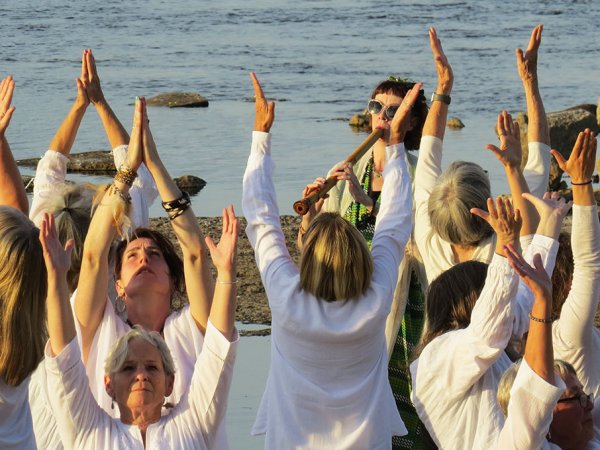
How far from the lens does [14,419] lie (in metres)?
5.07

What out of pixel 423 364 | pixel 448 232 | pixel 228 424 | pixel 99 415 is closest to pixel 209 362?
pixel 99 415

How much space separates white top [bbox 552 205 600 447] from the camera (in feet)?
18.9

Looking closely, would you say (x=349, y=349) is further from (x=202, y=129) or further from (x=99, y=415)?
(x=202, y=129)

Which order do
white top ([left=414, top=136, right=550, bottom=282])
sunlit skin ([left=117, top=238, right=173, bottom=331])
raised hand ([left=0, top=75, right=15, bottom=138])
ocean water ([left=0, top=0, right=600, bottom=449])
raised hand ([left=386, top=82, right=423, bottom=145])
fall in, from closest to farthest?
sunlit skin ([left=117, top=238, right=173, bottom=331]) → raised hand ([left=386, top=82, right=423, bottom=145]) → raised hand ([left=0, top=75, right=15, bottom=138]) → white top ([left=414, top=136, right=550, bottom=282]) → ocean water ([left=0, top=0, right=600, bottom=449])

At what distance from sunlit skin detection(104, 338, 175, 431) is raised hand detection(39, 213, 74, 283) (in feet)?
1.55

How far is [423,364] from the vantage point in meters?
5.61

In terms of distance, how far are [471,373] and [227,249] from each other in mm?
1008

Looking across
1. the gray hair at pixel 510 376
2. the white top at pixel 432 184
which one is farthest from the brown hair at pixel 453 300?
the white top at pixel 432 184

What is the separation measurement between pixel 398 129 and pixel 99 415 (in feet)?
6.36

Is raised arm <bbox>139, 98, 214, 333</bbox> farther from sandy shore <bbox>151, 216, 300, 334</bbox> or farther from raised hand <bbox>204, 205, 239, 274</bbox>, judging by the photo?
sandy shore <bbox>151, 216, 300, 334</bbox>

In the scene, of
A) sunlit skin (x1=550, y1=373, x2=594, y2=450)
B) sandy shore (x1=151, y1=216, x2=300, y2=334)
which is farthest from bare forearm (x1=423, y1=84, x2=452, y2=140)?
sandy shore (x1=151, y1=216, x2=300, y2=334)

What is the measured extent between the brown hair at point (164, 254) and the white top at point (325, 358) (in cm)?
40

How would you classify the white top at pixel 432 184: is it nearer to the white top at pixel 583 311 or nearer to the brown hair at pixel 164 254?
the white top at pixel 583 311

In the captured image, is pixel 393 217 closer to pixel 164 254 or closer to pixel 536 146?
pixel 164 254
